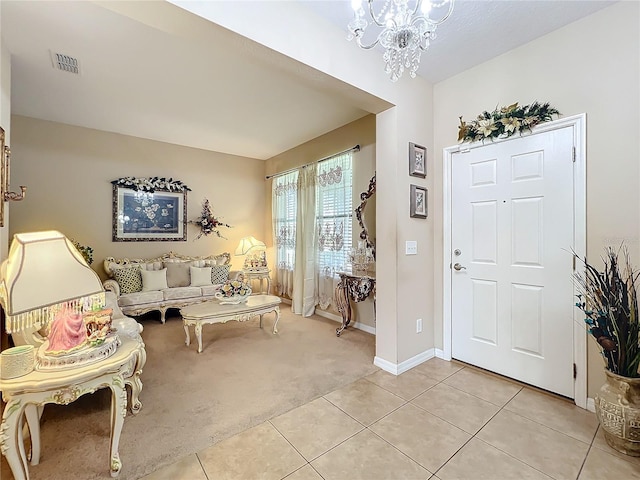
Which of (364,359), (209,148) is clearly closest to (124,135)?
(209,148)

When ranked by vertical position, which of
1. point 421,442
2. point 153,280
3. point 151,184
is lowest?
point 421,442

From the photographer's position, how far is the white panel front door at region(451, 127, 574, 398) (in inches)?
85.7

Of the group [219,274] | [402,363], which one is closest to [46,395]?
[402,363]

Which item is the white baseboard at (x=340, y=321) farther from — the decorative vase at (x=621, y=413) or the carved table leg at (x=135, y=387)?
the carved table leg at (x=135, y=387)

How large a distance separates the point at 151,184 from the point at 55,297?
12.7ft

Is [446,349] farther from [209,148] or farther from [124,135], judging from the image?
[124,135]

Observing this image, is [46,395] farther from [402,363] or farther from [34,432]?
[402,363]

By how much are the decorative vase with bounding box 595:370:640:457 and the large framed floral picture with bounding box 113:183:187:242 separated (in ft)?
17.5

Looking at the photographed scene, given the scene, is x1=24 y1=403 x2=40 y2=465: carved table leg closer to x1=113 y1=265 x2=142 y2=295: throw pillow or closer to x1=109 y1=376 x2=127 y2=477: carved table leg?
x1=109 y1=376 x2=127 y2=477: carved table leg

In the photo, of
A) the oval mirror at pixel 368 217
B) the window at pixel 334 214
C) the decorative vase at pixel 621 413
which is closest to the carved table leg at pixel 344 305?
the window at pixel 334 214

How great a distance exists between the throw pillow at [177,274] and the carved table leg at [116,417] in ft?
10.4

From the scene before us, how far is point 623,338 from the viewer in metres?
1.67

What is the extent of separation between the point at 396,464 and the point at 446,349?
1.57 m

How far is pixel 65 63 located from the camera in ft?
8.46
